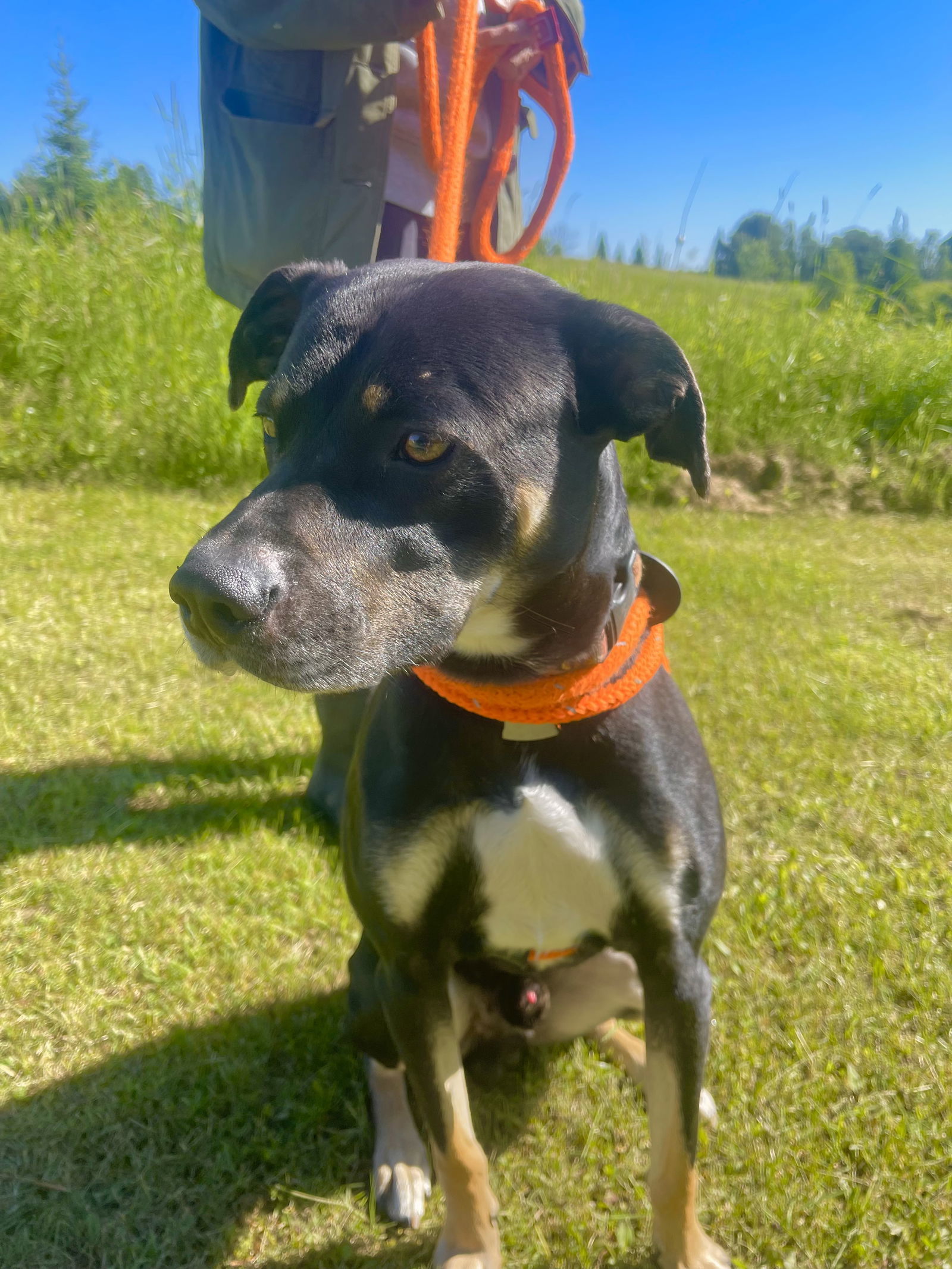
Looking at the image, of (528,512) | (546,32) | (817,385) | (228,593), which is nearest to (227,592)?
(228,593)

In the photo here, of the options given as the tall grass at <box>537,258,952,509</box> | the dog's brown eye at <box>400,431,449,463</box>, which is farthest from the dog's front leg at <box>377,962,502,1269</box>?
the tall grass at <box>537,258,952,509</box>

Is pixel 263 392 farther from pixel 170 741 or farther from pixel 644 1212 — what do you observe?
pixel 170 741

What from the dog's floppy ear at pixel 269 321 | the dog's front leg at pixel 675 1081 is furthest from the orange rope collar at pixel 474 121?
the dog's front leg at pixel 675 1081

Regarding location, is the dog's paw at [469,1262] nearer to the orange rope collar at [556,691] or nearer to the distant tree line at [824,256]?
the orange rope collar at [556,691]

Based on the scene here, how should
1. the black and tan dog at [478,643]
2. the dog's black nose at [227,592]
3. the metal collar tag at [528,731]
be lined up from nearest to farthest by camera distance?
the dog's black nose at [227,592] → the black and tan dog at [478,643] → the metal collar tag at [528,731]

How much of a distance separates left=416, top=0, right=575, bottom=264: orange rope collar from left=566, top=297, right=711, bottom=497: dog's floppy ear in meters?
0.40

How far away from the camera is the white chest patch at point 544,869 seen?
1655 mm

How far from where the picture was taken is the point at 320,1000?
241 centimetres

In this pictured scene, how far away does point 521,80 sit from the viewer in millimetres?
2545

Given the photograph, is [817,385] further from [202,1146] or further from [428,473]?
[202,1146]

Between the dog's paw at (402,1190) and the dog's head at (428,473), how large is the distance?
1.17 meters

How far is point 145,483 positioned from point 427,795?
5.88 metres

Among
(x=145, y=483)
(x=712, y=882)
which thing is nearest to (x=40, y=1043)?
(x=712, y=882)

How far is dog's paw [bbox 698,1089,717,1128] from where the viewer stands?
204 centimetres
